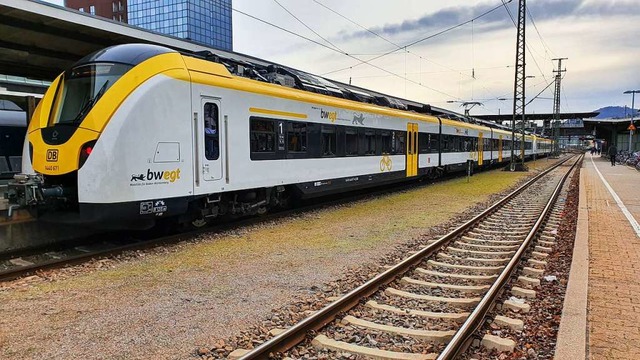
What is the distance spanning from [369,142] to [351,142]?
129cm

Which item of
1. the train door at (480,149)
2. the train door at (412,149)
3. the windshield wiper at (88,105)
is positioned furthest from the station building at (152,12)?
the windshield wiper at (88,105)

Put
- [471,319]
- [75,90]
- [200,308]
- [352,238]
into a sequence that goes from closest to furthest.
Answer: [471,319]
[200,308]
[75,90]
[352,238]

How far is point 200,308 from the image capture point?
5.42m

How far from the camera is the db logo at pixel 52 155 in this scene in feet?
25.0

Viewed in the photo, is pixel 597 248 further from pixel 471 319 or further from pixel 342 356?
pixel 342 356

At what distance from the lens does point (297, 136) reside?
11.8 metres

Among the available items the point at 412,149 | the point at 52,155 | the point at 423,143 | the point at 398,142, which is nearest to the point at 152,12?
the point at 423,143

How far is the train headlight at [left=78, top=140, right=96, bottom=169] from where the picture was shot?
728cm

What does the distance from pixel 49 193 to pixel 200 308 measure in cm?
365

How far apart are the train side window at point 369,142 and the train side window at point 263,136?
502cm

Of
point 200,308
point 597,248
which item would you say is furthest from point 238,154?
point 597,248

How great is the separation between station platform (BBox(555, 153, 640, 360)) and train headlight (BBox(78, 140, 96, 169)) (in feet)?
21.5

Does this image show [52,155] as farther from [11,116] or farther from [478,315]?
[11,116]

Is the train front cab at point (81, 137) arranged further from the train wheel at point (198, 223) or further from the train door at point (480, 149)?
the train door at point (480, 149)
